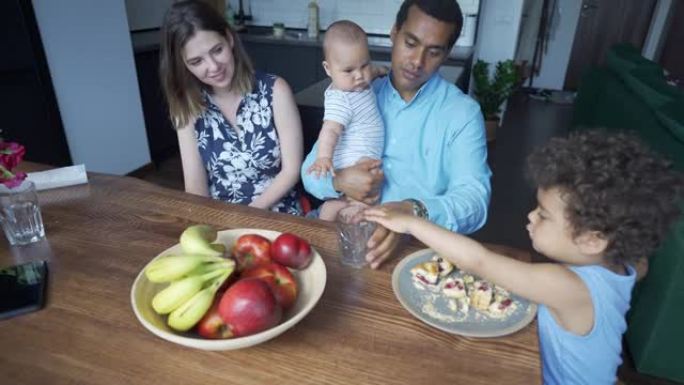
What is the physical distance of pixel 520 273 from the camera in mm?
791

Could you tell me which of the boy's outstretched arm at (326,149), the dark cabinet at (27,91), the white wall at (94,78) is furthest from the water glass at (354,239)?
the white wall at (94,78)

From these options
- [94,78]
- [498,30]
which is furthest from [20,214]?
[498,30]

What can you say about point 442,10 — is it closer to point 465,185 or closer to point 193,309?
point 465,185

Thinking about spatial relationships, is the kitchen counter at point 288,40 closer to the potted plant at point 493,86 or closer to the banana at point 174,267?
the potted plant at point 493,86

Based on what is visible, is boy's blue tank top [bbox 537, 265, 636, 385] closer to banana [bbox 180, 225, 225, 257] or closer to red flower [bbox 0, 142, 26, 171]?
banana [bbox 180, 225, 225, 257]

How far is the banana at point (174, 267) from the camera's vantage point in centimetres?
73

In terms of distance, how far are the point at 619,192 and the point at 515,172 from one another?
3024 mm

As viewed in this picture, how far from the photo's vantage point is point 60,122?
2.86 meters

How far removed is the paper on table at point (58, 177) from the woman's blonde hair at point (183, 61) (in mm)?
364

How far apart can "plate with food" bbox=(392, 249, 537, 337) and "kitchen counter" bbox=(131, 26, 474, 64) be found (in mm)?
2997

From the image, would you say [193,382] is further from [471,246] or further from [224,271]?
[471,246]

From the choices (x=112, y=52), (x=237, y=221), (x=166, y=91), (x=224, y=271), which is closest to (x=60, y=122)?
(x=112, y=52)

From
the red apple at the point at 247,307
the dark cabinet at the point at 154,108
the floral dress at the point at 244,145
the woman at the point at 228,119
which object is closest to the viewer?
the red apple at the point at 247,307

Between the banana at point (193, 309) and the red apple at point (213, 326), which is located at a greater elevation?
the banana at point (193, 309)
